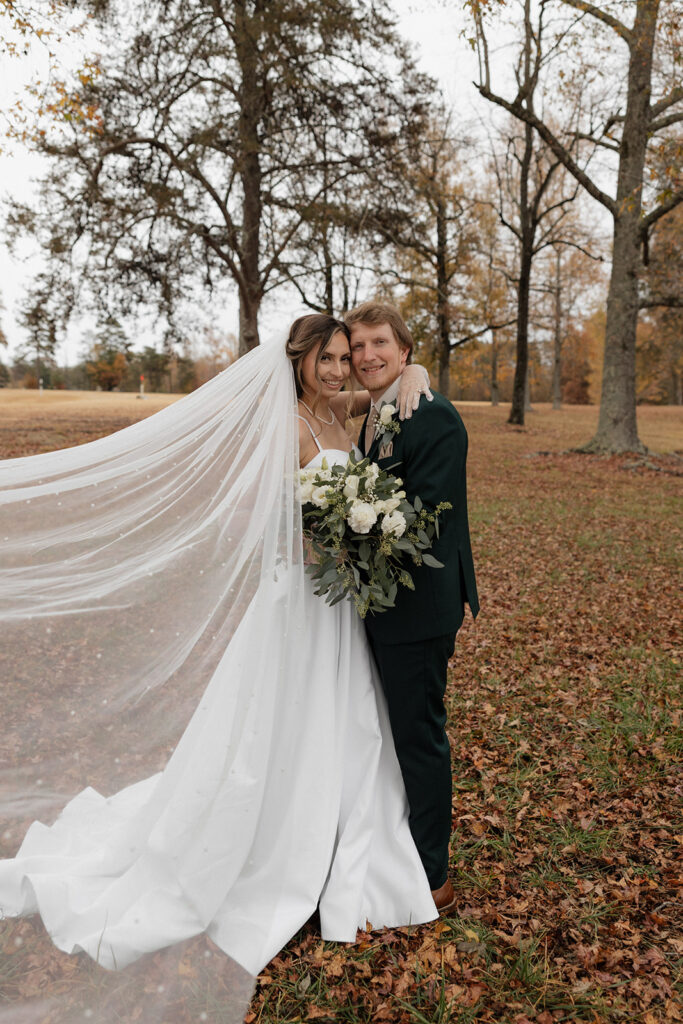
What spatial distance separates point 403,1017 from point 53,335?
578 inches

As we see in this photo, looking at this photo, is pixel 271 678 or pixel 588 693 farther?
pixel 588 693

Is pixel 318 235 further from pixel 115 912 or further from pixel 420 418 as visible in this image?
pixel 115 912

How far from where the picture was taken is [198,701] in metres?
2.97

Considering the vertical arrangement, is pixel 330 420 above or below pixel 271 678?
→ above

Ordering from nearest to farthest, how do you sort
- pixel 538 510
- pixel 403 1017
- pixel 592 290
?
pixel 403 1017 < pixel 538 510 < pixel 592 290

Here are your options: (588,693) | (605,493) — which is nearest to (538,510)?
(605,493)

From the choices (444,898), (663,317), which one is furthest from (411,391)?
(663,317)

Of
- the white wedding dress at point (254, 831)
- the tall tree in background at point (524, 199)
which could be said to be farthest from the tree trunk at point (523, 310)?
the white wedding dress at point (254, 831)

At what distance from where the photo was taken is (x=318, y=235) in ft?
48.7

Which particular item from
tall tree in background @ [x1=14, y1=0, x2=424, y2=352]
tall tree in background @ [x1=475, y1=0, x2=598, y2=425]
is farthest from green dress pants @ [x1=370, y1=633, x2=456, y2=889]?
tall tree in background @ [x1=475, y1=0, x2=598, y2=425]

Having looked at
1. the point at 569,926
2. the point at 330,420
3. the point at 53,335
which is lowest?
the point at 569,926

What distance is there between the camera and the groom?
2.96 m

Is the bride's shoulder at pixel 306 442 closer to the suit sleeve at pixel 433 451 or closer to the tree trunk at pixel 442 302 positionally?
the suit sleeve at pixel 433 451

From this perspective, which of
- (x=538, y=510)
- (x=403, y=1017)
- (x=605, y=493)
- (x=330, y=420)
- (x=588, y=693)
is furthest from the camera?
(x=605, y=493)
